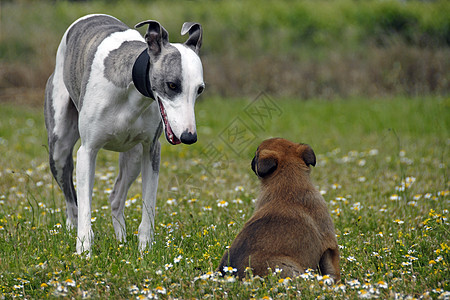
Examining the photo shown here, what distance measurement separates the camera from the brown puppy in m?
3.81

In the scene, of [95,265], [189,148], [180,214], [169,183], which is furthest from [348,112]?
[95,265]

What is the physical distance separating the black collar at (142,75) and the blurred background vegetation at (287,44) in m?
9.84

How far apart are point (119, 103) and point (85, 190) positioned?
2.52 feet

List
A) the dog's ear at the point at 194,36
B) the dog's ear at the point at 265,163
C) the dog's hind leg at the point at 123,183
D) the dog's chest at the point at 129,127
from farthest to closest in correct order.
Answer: the dog's hind leg at the point at 123,183
the dog's chest at the point at 129,127
the dog's ear at the point at 194,36
the dog's ear at the point at 265,163

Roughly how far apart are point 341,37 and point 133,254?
44.6 ft

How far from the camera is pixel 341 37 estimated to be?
16859 millimetres

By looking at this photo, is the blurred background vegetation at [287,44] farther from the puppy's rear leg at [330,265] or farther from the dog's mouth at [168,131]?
the puppy's rear leg at [330,265]

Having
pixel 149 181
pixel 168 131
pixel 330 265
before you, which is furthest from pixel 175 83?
pixel 330 265

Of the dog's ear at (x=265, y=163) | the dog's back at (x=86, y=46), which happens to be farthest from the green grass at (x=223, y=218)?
the dog's back at (x=86, y=46)

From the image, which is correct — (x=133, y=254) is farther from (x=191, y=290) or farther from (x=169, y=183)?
(x=169, y=183)

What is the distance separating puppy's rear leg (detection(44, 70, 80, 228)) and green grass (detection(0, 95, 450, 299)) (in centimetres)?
21

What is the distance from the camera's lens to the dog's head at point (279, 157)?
4.20 metres

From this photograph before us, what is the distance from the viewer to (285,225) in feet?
12.9

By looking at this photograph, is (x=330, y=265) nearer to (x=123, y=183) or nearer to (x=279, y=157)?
(x=279, y=157)
